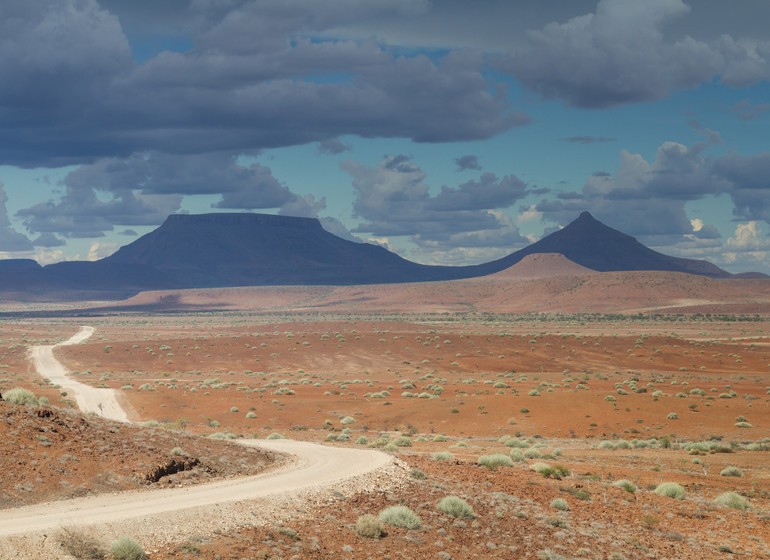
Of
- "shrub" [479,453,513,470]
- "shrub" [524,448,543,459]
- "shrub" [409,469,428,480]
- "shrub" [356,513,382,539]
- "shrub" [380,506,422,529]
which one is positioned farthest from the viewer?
"shrub" [524,448,543,459]

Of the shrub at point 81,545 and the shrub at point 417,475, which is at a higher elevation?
the shrub at point 81,545

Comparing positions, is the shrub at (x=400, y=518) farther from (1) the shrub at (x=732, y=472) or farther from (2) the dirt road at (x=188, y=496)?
(1) the shrub at (x=732, y=472)

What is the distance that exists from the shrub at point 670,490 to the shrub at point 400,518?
7569 millimetres

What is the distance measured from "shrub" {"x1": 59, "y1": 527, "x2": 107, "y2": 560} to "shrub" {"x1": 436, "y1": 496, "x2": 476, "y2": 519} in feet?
24.2

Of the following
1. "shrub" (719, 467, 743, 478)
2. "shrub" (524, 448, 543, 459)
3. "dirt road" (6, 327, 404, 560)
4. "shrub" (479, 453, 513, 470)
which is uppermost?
"dirt road" (6, 327, 404, 560)

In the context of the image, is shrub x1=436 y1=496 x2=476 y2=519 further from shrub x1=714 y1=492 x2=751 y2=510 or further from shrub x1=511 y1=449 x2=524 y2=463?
shrub x1=511 y1=449 x2=524 y2=463

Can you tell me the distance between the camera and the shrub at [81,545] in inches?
424

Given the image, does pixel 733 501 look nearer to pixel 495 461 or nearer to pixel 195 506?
pixel 495 461

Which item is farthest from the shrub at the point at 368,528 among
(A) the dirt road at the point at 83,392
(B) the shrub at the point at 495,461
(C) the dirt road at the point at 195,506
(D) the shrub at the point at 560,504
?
(A) the dirt road at the point at 83,392

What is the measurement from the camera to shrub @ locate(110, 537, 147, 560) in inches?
429

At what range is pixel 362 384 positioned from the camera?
172 ft

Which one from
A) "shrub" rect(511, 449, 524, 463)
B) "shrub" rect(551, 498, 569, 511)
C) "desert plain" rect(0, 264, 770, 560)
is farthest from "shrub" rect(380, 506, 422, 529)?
"shrub" rect(511, 449, 524, 463)

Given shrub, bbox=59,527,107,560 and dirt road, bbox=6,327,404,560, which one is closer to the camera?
shrub, bbox=59,527,107,560

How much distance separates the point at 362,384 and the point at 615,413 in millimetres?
20580
